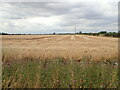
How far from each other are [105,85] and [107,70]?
69cm

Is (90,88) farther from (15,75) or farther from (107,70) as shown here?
(15,75)

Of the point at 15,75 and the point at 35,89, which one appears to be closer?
the point at 35,89

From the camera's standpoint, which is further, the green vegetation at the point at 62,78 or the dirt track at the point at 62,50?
the dirt track at the point at 62,50

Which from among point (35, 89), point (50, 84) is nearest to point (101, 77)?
point (50, 84)

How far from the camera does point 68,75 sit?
3236mm

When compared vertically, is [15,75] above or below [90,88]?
above

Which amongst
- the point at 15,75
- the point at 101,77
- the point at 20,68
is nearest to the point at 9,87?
the point at 15,75

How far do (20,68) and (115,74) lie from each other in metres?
2.84

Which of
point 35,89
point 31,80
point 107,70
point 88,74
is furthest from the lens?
point 107,70

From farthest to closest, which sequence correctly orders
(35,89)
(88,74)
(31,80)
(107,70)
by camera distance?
(107,70) < (88,74) < (31,80) < (35,89)

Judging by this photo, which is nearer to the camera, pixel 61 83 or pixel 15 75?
pixel 61 83

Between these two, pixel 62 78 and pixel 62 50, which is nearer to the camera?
pixel 62 78

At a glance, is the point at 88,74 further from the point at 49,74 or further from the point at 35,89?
the point at 35,89

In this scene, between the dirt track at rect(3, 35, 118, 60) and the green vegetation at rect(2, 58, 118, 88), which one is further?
the dirt track at rect(3, 35, 118, 60)
